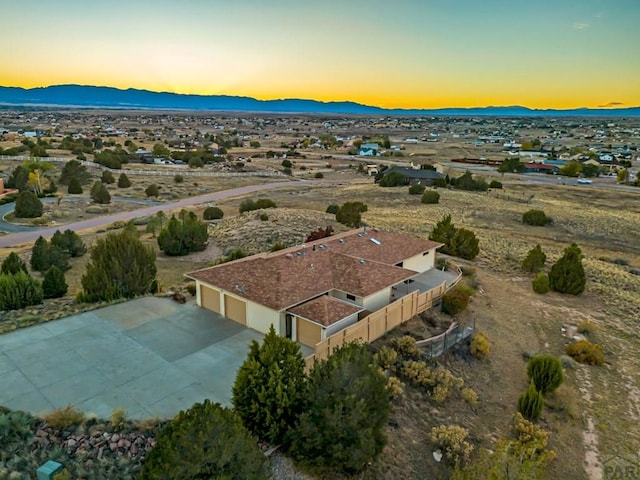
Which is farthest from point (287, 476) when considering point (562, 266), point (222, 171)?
point (222, 171)

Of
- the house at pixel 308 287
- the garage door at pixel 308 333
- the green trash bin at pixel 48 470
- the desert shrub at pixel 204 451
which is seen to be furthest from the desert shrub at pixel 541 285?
the green trash bin at pixel 48 470

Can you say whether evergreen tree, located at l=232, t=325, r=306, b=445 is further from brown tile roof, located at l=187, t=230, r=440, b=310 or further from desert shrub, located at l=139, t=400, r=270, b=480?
brown tile roof, located at l=187, t=230, r=440, b=310

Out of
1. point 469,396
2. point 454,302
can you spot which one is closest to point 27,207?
point 454,302

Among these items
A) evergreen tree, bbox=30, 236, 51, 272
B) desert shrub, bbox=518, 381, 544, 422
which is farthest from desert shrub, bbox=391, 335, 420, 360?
evergreen tree, bbox=30, 236, 51, 272

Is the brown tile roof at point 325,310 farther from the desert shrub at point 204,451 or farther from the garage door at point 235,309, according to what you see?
the desert shrub at point 204,451

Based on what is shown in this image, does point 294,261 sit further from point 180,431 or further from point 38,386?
point 180,431
